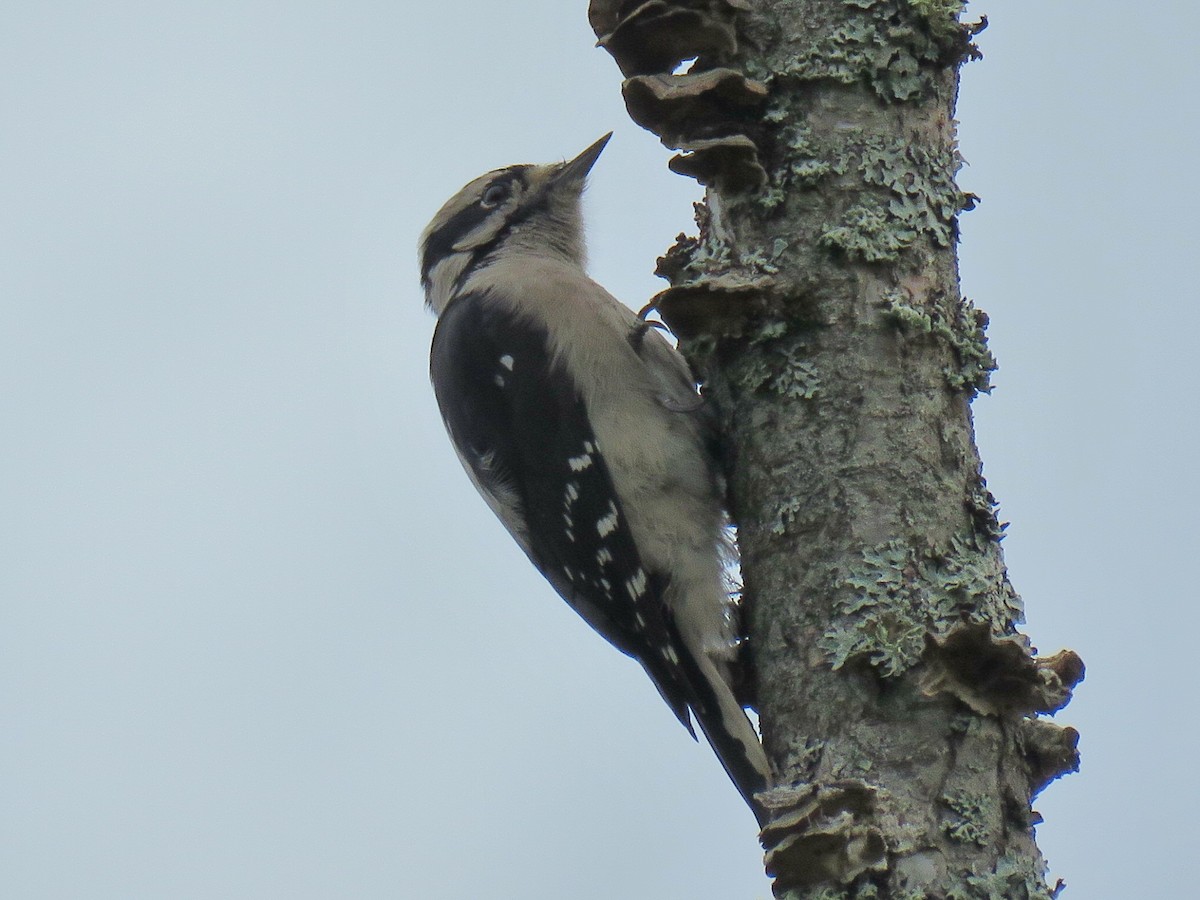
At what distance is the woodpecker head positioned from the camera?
14.1 feet

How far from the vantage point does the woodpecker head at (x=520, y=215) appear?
4.31 m

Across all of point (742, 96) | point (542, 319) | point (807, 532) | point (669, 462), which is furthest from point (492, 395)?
point (807, 532)

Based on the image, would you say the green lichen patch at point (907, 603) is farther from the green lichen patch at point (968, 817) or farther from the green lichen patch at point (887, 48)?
the green lichen patch at point (887, 48)

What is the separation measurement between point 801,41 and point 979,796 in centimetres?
146

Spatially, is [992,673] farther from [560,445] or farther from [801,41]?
[560,445]

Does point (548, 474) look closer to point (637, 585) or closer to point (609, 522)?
point (609, 522)

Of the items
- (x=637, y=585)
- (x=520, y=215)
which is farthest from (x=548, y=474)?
(x=520, y=215)

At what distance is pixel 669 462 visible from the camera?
337 cm

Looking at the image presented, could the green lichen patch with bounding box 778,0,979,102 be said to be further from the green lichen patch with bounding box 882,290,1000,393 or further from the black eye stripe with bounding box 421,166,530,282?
the black eye stripe with bounding box 421,166,530,282

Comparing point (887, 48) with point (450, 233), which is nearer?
point (887, 48)

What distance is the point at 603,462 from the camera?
353 centimetres

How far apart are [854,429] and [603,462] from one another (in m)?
1.22

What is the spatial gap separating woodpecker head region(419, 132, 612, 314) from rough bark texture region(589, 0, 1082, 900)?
1.29 meters

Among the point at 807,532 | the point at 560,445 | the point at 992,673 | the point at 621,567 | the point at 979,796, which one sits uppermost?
the point at 560,445
